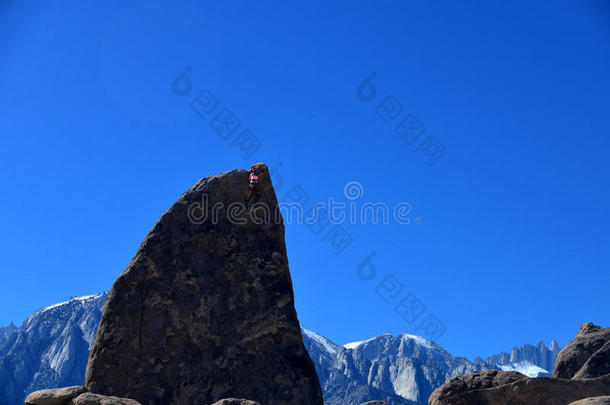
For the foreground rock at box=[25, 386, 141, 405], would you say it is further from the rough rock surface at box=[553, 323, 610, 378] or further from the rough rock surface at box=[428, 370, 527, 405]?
the rough rock surface at box=[553, 323, 610, 378]

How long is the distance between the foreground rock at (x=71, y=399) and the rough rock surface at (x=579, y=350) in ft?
58.0

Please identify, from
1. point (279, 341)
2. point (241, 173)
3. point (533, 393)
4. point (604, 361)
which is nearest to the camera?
point (533, 393)

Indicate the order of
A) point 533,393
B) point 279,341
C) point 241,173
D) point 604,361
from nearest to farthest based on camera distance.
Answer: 1. point 533,393
2. point 279,341
3. point 241,173
4. point 604,361

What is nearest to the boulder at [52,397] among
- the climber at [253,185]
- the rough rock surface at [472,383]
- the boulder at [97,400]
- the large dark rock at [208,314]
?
the boulder at [97,400]

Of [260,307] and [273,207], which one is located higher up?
[273,207]

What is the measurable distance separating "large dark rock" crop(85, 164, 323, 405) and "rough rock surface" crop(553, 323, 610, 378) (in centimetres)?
1156

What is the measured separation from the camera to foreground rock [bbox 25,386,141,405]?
33.5 ft

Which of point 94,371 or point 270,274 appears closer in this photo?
point 94,371

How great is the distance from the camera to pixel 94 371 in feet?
51.2

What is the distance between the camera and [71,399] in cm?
1073

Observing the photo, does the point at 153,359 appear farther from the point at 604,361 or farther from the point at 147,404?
the point at 604,361

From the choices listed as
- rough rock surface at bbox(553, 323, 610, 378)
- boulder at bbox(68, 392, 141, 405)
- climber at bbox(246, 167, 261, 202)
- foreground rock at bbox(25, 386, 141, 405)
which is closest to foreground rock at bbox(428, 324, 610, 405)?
climber at bbox(246, 167, 261, 202)

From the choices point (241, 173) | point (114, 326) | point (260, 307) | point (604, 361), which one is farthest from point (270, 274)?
point (604, 361)

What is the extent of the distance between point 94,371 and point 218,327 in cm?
295
